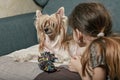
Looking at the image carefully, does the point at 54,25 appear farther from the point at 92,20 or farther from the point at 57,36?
the point at 92,20

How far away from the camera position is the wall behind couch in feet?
7.29

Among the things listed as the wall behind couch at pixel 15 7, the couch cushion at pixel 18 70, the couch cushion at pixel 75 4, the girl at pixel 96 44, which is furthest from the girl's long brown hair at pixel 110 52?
the wall behind couch at pixel 15 7

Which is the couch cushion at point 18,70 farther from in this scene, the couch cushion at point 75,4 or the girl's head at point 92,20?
the couch cushion at point 75,4

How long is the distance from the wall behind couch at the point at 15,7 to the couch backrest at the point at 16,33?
0.43ft

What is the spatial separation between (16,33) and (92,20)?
901 mm

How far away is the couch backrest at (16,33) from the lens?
1983 mm

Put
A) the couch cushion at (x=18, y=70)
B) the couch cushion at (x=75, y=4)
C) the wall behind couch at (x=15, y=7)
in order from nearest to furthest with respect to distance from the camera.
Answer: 1. the couch cushion at (x=18, y=70)
2. the couch cushion at (x=75, y=4)
3. the wall behind couch at (x=15, y=7)

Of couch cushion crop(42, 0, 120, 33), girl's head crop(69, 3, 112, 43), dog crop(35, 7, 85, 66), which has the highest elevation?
girl's head crop(69, 3, 112, 43)

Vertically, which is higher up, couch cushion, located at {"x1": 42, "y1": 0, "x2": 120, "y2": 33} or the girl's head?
the girl's head

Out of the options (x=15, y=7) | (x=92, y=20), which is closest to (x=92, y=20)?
(x=92, y=20)

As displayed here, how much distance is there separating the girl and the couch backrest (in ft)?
2.41

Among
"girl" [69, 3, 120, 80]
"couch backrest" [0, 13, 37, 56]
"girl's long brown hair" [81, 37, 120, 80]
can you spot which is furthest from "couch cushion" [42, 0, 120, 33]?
"girl's long brown hair" [81, 37, 120, 80]

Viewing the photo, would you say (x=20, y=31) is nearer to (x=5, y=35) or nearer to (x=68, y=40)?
(x=5, y=35)

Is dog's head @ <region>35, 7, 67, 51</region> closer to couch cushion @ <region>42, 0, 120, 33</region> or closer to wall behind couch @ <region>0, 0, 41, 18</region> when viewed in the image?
couch cushion @ <region>42, 0, 120, 33</region>
